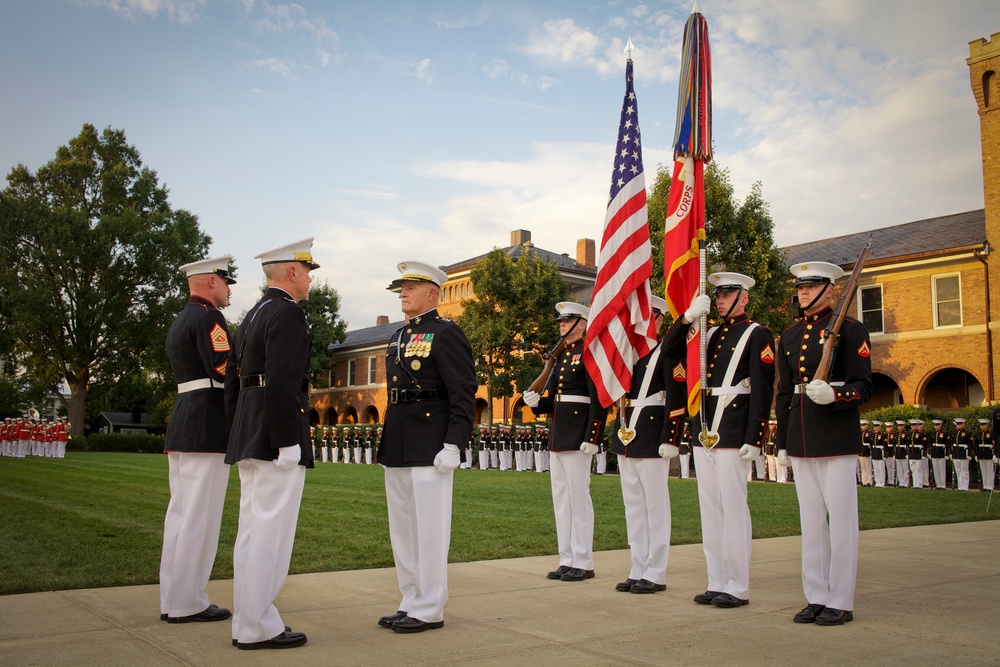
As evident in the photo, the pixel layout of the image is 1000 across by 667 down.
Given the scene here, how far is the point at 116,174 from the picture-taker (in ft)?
163

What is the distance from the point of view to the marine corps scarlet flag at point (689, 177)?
24.1 ft

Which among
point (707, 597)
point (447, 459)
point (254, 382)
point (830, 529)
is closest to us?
point (254, 382)

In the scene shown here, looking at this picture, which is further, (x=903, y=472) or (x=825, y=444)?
(x=903, y=472)

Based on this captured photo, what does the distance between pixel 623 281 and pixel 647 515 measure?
2290 mm

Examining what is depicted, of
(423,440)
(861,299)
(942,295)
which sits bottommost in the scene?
(423,440)

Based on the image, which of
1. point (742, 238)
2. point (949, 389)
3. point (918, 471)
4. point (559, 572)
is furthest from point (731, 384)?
point (949, 389)

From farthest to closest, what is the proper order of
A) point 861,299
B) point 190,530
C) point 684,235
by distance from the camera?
point 861,299 < point 684,235 < point 190,530

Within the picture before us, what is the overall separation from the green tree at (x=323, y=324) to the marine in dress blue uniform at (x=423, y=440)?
54977 mm

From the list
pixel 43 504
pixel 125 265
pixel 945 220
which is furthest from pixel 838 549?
pixel 125 265

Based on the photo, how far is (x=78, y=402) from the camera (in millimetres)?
49031

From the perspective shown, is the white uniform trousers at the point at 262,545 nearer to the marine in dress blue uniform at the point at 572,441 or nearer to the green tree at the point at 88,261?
the marine in dress blue uniform at the point at 572,441

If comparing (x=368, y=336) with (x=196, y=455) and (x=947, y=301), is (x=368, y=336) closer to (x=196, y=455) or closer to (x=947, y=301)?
(x=947, y=301)

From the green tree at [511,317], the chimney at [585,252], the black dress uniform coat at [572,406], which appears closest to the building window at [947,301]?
the green tree at [511,317]

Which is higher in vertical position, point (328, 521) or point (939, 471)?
point (328, 521)
